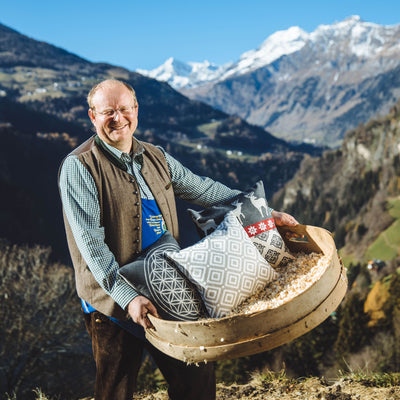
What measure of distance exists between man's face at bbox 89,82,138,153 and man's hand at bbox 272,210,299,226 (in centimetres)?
152

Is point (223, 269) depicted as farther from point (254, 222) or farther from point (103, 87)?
point (103, 87)

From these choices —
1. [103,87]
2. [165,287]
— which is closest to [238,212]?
[165,287]

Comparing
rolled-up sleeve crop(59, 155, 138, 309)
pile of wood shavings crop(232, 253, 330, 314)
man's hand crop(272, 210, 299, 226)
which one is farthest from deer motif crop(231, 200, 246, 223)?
rolled-up sleeve crop(59, 155, 138, 309)

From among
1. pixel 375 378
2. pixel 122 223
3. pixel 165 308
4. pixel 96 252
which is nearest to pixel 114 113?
pixel 122 223

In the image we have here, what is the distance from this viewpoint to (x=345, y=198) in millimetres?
117750

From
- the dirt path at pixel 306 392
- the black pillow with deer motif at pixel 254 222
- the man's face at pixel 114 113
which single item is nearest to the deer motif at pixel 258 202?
the black pillow with deer motif at pixel 254 222

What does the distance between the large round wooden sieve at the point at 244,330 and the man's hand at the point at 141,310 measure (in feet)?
0.20

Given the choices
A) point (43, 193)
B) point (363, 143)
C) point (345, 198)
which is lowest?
point (43, 193)

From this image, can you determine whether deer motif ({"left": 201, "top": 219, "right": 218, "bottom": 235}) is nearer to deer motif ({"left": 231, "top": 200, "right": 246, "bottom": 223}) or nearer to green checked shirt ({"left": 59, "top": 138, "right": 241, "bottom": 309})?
deer motif ({"left": 231, "top": 200, "right": 246, "bottom": 223})

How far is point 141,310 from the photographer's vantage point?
268cm

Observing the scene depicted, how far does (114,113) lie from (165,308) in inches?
57.9

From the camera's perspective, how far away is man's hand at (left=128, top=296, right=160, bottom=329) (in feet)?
8.75

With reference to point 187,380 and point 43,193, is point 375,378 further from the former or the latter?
point 43,193

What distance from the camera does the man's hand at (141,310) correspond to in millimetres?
2666
